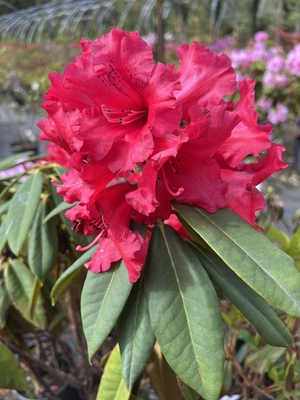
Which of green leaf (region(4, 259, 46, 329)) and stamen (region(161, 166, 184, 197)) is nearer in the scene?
stamen (region(161, 166, 184, 197))

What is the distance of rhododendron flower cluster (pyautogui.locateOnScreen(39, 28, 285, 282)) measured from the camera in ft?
1.59

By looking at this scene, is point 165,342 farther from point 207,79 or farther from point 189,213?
point 207,79

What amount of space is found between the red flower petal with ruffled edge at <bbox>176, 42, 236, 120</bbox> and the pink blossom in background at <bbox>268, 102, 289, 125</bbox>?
297 cm

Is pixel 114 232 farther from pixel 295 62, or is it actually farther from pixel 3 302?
pixel 295 62

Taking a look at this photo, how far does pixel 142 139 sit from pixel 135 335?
270mm

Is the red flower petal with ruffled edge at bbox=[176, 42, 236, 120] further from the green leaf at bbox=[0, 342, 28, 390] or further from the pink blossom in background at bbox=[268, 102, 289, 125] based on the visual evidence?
the pink blossom in background at bbox=[268, 102, 289, 125]

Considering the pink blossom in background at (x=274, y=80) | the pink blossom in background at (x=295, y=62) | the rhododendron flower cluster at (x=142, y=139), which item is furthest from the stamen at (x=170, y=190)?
the pink blossom in background at (x=274, y=80)

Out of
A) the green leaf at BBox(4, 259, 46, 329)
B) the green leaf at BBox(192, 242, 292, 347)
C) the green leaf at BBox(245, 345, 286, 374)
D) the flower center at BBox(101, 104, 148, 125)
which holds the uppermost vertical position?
the flower center at BBox(101, 104, 148, 125)

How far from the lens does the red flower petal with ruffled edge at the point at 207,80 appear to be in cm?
55

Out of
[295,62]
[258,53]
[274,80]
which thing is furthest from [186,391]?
[258,53]

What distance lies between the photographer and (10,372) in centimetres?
82

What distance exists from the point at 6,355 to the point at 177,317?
1.65 ft

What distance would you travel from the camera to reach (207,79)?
561 millimetres

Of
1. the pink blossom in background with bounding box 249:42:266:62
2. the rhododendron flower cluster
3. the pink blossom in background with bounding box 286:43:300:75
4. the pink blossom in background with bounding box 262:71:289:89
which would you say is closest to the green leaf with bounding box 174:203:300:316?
the rhododendron flower cluster
